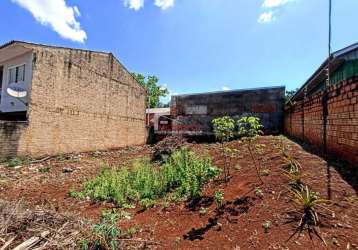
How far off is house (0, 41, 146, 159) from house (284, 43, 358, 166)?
996cm

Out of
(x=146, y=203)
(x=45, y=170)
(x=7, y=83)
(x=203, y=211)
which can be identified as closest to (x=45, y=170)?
(x=45, y=170)

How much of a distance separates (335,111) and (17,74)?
13.0 meters

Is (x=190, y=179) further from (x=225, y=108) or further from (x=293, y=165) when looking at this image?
(x=225, y=108)

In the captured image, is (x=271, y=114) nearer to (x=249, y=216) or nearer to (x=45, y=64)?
(x=249, y=216)

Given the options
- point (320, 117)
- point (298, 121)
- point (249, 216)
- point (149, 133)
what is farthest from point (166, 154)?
point (149, 133)

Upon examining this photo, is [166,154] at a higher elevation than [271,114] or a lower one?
lower

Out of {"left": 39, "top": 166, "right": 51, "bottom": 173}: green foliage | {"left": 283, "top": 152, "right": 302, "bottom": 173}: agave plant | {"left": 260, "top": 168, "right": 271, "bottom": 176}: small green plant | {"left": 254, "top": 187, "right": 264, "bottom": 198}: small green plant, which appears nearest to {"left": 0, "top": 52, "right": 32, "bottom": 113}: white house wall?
{"left": 39, "top": 166, "right": 51, "bottom": 173}: green foliage

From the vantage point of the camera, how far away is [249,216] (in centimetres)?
327

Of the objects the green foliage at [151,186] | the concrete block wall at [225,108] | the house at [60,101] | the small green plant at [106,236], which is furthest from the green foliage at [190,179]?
the concrete block wall at [225,108]

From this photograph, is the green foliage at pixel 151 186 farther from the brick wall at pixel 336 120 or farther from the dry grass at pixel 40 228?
the brick wall at pixel 336 120

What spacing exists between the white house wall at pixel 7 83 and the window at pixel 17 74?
0.63ft

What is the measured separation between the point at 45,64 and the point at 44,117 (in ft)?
7.74

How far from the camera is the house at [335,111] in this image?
3.88 m

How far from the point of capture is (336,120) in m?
4.48
